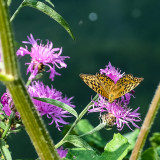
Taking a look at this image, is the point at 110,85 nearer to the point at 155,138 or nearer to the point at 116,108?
the point at 116,108

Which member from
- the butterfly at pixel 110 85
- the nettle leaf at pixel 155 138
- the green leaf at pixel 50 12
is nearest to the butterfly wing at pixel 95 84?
the butterfly at pixel 110 85

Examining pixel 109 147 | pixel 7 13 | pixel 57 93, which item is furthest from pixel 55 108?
pixel 7 13

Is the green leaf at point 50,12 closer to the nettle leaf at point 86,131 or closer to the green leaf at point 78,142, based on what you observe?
the green leaf at point 78,142

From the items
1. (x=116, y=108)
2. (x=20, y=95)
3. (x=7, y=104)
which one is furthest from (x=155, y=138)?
(x=20, y=95)

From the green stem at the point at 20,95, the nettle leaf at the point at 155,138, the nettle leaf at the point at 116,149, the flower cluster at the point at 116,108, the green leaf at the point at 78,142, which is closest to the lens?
the green stem at the point at 20,95

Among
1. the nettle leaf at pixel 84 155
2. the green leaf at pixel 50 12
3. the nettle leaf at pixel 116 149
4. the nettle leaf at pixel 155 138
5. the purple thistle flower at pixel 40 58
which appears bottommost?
the nettle leaf at pixel 155 138

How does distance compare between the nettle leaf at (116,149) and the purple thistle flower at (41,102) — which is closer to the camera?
the nettle leaf at (116,149)

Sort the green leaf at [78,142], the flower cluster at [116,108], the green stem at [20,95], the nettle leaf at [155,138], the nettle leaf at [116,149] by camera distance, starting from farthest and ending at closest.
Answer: the nettle leaf at [155,138] < the flower cluster at [116,108] < the green leaf at [78,142] < the nettle leaf at [116,149] < the green stem at [20,95]
